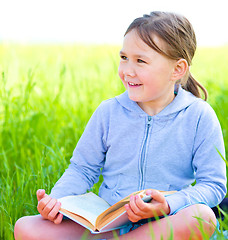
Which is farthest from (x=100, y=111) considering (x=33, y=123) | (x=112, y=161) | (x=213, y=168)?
(x=33, y=123)

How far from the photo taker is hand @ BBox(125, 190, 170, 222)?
1748 millimetres

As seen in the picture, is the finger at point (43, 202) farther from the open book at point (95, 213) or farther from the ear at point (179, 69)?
the ear at point (179, 69)

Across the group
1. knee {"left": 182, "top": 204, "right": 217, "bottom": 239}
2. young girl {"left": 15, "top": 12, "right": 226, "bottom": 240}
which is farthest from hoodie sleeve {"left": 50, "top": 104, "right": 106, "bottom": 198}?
knee {"left": 182, "top": 204, "right": 217, "bottom": 239}

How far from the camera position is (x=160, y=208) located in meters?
1.83

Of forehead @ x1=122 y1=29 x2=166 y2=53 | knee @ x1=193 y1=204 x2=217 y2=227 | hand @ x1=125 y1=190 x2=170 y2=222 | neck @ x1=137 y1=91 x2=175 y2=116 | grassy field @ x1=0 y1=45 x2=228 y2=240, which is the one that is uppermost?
forehead @ x1=122 y1=29 x2=166 y2=53

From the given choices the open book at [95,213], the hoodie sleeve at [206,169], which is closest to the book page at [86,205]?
the open book at [95,213]

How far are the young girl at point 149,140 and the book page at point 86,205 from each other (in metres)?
0.05

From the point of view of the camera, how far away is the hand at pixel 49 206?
6.24 feet

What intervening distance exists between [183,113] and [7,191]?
1.07 m

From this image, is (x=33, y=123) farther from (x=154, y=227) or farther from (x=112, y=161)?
(x=154, y=227)

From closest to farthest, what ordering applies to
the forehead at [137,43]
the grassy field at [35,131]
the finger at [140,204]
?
the finger at [140,204]
the forehead at [137,43]
the grassy field at [35,131]

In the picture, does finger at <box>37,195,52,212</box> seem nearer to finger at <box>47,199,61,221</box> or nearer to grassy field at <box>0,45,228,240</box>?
finger at <box>47,199,61,221</box>

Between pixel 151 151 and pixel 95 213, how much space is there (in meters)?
0.41

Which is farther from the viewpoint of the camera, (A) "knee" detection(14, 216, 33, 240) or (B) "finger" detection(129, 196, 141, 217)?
(A) "knee" detection(14, 216, 33, 240)
